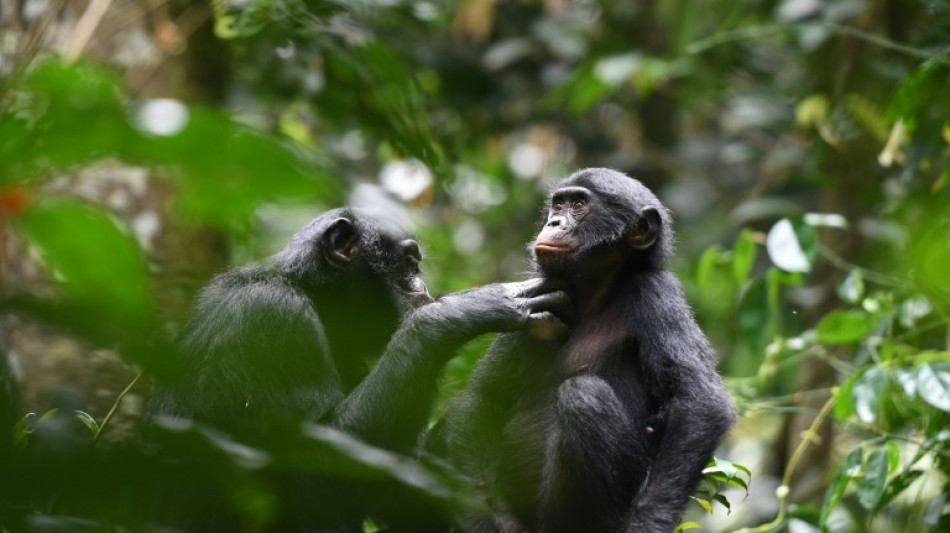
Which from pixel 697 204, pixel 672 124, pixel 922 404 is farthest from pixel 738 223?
pixel 922 404

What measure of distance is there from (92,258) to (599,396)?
357 centimetres

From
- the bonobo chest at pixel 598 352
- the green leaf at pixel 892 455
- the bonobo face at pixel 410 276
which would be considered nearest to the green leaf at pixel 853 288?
the green leaf at pixel 892 455

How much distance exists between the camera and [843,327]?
593cm

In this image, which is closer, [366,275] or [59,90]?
[59,90]

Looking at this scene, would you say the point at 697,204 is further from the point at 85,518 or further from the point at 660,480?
the point at 85,518

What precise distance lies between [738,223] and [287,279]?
6.34m

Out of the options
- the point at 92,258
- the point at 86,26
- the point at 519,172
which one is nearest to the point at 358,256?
the point at 86,26

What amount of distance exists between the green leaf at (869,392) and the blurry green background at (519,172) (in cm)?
1

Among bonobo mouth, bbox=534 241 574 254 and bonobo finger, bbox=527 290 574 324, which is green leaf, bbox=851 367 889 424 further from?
bonobo mouth, bbox=534 241 574 254

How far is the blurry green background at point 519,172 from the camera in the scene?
104 centimetres

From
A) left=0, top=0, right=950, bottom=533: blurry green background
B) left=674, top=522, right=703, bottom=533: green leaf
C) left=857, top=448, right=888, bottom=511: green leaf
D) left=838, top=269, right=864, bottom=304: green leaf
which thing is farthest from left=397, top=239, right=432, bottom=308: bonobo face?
left=838, top=269, right=864, bottom=304: green leaf

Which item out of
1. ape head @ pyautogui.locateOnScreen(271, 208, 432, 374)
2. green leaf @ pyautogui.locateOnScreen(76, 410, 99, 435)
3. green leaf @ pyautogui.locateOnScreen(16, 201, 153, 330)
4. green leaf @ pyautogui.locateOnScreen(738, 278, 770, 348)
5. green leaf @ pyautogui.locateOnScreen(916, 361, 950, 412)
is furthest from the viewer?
green leaf @ pyautogui.locateOnScreen(738, 278, 770, 348)

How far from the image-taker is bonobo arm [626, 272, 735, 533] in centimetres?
428

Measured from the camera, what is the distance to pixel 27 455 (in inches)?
45.5
